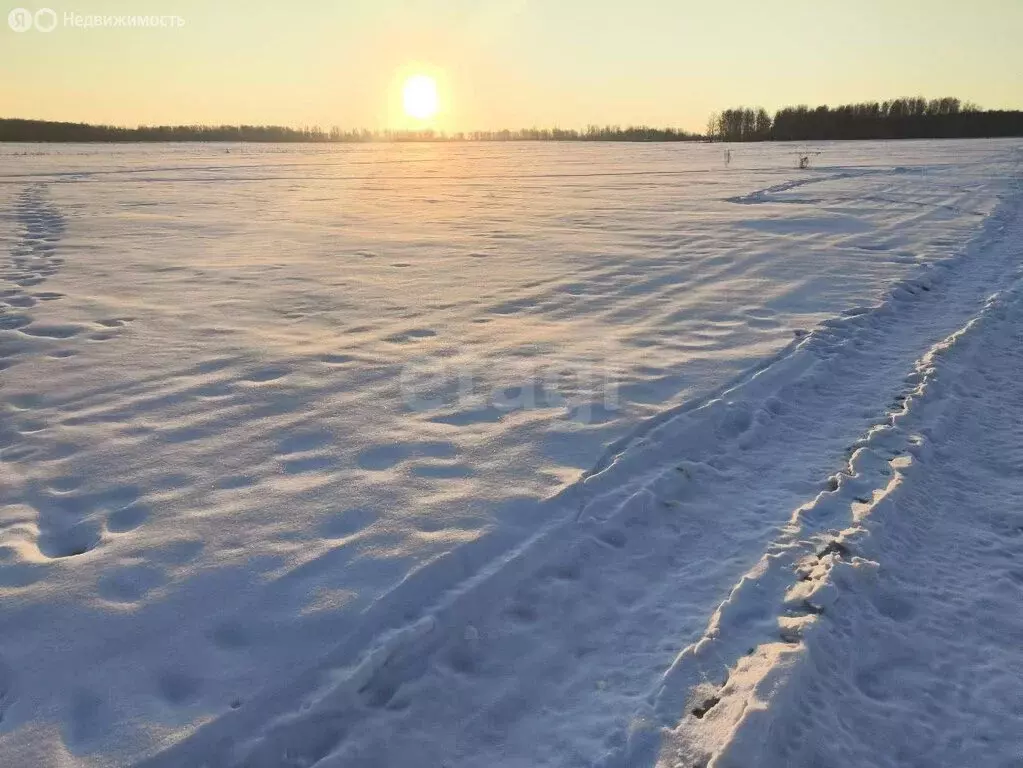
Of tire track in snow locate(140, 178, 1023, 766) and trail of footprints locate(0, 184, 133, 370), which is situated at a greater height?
trail of footprints locate(0, 184, 133, 370)

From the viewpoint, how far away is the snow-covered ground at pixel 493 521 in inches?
89.0

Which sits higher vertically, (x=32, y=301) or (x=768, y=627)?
(x=32, y=301)

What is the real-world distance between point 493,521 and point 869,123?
8545cm

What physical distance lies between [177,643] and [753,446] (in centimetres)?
327

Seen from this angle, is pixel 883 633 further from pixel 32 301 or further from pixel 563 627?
pixel 32 301

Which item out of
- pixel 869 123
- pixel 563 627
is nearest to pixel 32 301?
pixel 563 627

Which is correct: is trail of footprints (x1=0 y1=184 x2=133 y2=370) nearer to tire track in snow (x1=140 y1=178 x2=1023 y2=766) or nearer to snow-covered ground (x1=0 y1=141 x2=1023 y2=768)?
snow-covered ground (x1=0 y1=141 x2=1023 y2=768)

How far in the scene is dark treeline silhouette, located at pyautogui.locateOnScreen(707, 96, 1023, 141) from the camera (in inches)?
2751

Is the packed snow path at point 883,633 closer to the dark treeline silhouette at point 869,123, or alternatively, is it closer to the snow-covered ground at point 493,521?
the snow-covered ground at point 493,521

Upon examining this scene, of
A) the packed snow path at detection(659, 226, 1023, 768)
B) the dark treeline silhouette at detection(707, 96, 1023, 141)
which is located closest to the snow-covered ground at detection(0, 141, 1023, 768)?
the packed snow path at detection(659, 226, 1023, 768)

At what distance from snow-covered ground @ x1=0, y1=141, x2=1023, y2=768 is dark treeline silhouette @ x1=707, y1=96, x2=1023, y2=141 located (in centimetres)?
7660

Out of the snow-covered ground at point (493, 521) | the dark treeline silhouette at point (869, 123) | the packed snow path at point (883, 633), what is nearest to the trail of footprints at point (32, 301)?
the snow-covered ground at point (493, 521)

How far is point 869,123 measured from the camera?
240ft

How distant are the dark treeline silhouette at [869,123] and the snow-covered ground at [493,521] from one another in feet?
251
